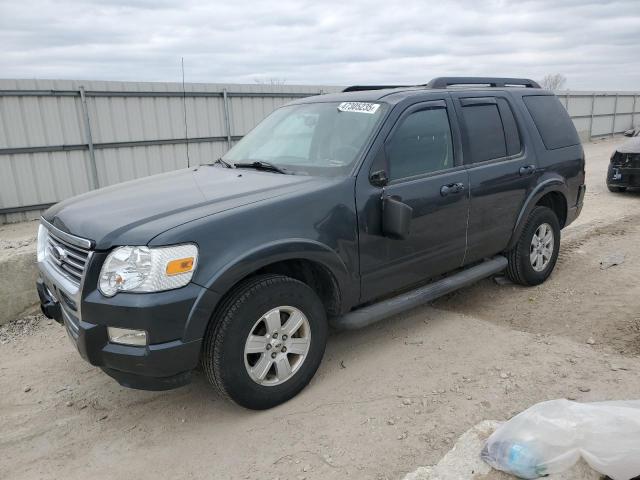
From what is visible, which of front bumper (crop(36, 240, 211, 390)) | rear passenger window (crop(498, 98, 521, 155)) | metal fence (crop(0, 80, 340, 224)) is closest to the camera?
front bumper (crop(36, 240, 211, 390))

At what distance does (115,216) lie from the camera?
3037 mm

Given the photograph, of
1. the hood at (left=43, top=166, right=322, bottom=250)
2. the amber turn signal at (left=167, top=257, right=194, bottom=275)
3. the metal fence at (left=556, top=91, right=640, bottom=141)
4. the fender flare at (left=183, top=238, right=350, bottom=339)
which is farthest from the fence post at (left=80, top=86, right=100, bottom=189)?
the metal fence at (left=556, top=91, right=640, bottom=141)

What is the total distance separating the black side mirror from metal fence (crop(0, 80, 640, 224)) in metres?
5.51

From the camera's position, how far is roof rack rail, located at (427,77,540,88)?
437cm

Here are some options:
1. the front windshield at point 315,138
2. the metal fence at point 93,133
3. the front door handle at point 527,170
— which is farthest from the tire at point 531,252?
the metal fence at point 93,133

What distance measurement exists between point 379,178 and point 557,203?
2700mm

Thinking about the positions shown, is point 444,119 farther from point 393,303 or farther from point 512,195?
point 393,303

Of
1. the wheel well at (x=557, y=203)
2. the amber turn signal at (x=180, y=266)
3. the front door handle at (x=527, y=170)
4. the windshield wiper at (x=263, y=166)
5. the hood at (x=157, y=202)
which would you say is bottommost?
the wheel well at (x=557, y=203)

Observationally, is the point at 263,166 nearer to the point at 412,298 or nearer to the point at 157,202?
the point at 157,202

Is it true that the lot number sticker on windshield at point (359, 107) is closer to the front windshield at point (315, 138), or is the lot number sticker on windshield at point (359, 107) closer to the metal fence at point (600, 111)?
the front windshield at point (315, 138)

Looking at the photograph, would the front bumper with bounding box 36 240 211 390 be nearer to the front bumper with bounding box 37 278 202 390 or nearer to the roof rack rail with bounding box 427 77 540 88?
the front bumper with bounding box 37 278 202 390

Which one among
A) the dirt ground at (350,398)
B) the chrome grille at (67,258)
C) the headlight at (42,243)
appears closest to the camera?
the dirt ground at (350,398)

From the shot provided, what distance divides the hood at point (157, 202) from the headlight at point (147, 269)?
0.25 ft

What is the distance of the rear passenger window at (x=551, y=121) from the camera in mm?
4973
